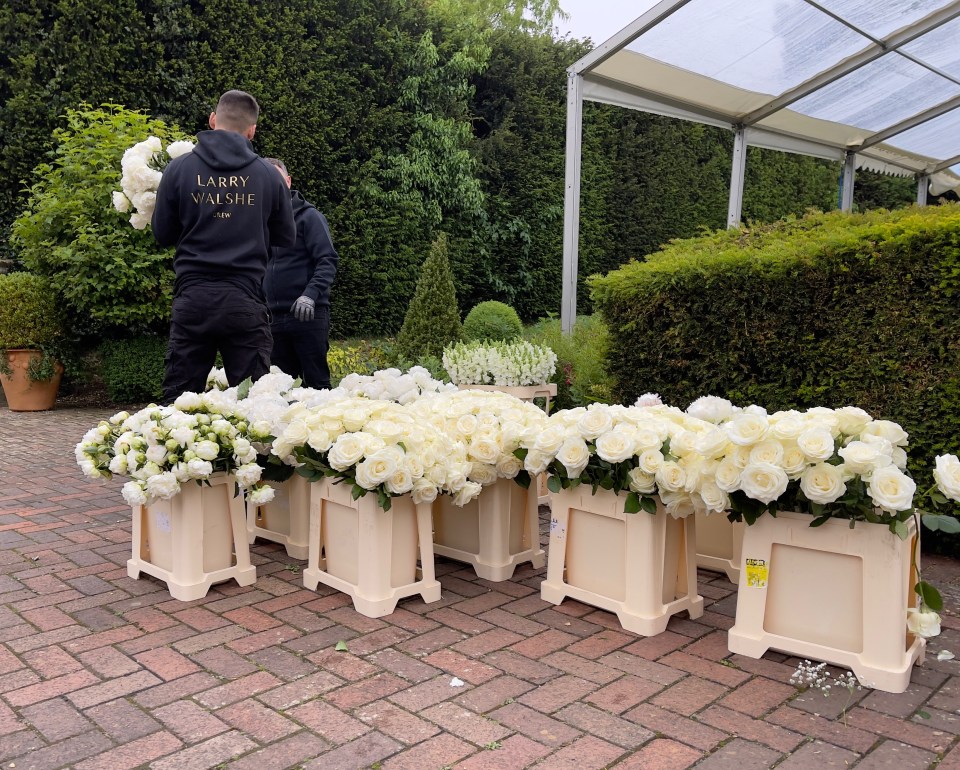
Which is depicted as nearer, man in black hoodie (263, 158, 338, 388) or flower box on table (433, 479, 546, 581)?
flower box on table (433, 479, 546, 581)

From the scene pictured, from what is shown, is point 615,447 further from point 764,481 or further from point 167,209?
point 167,209

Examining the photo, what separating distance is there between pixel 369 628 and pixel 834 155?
10.1 m

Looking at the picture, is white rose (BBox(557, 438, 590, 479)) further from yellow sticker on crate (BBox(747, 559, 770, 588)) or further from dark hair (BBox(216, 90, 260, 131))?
dark hair (BBox(216, 90, 260, 131))

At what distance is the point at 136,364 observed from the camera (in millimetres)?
8609

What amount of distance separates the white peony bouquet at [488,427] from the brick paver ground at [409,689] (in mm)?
540

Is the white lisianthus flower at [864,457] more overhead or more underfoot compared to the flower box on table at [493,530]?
more overhead

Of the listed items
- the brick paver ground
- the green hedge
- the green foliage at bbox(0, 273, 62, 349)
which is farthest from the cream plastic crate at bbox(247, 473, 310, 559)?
the green foliage at bbox(0, 273, 62, 349)

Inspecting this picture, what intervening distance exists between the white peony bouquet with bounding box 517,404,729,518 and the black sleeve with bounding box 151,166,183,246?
2.27 meters

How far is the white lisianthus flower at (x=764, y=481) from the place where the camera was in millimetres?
2520

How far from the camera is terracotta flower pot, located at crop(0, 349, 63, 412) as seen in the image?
27.6ft

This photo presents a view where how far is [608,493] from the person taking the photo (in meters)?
3.09

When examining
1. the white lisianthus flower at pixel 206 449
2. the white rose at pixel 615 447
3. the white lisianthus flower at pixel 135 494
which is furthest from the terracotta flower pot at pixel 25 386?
the white rose at pixel 615 447

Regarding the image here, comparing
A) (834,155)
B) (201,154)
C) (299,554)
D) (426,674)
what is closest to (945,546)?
(426,674)

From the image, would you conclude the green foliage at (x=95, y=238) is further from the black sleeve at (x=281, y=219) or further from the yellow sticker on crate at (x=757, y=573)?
the yellow sticker on crate at (x=757, y=573)
